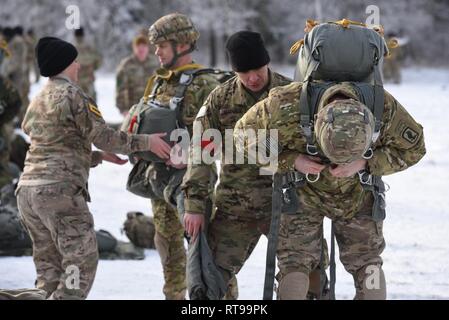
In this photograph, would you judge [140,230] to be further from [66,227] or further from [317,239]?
[317,239]

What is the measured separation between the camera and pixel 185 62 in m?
6.32

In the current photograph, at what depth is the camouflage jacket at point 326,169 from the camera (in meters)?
4.65

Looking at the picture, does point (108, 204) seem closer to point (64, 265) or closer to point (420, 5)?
point (64, 265)

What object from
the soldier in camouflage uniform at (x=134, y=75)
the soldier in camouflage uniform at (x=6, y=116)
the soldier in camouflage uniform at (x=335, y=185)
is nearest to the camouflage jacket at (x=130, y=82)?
the soldier in camouflage uniform at (x=134, y=75)

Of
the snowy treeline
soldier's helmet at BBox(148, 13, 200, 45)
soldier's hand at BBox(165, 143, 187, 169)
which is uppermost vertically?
the snowy treeline

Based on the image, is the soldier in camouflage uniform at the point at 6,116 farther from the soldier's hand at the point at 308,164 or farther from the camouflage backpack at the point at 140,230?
the soldier's hand at the point at 308,164

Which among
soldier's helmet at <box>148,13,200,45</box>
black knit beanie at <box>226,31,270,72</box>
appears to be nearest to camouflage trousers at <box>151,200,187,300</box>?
soldier's helmet at <box>148,13,200,45</box>

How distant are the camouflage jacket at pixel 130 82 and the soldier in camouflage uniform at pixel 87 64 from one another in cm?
314

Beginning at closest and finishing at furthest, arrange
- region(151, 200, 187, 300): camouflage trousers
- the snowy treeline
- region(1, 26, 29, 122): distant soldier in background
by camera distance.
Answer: region(151, 200, 187, 300): camouflage trousers < region(1, 26, 29, 122): distant soldier in background < the snowy treeline

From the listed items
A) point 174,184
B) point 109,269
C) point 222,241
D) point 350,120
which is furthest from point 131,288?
point 350,120

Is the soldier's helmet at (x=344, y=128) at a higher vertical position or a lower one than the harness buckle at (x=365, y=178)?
higher

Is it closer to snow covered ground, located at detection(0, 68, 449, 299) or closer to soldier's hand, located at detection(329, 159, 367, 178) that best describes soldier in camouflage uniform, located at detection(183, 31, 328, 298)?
soldier's hand, located at detection(329, 159, 367, 178)

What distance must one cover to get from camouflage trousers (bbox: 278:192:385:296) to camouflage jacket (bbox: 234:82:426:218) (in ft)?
0.17

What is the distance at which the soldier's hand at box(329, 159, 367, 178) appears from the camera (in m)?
4.63
